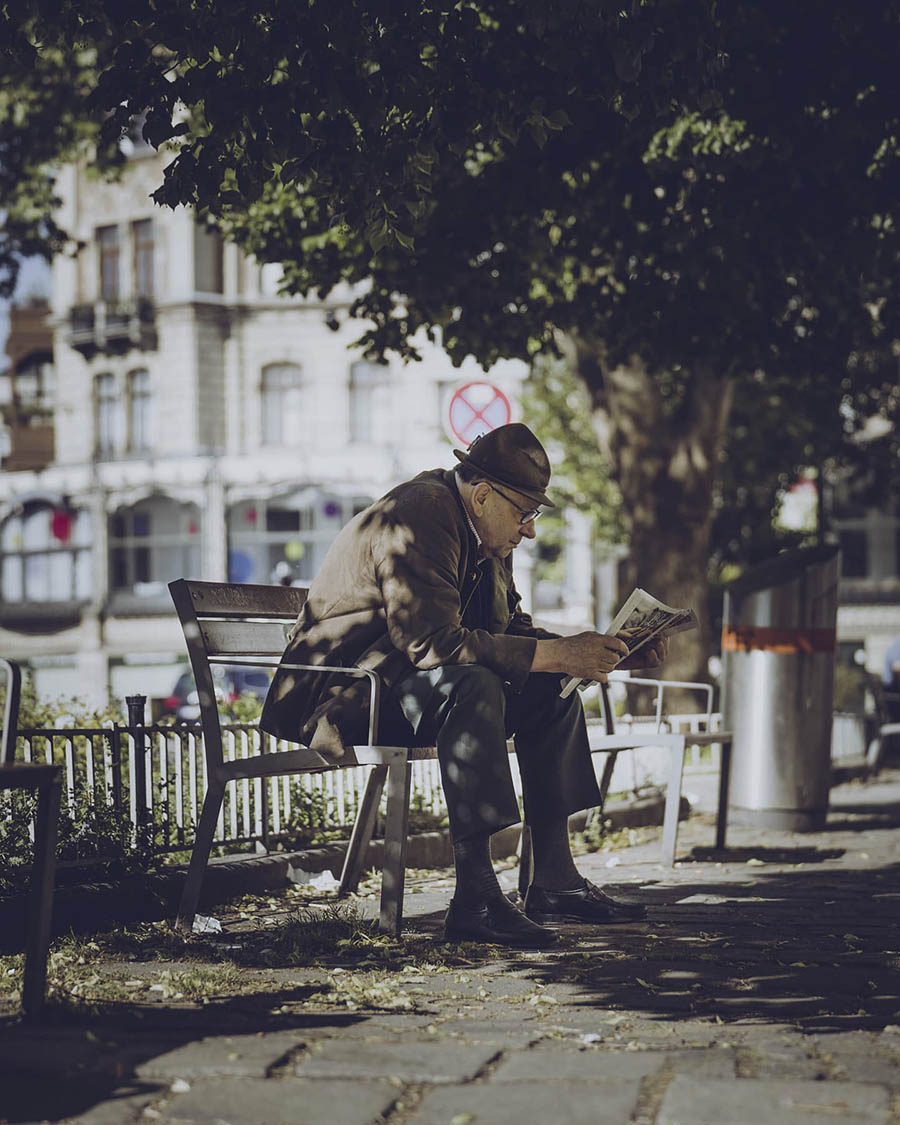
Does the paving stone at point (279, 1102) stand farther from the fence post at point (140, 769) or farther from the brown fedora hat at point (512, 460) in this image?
the fence post at point (140, 769)

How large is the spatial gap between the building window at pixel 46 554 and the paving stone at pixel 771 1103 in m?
46.6

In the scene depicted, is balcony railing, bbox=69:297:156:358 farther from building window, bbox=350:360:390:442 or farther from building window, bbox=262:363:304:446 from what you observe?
building window, bbox=350:360:390:442

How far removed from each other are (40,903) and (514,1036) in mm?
1171

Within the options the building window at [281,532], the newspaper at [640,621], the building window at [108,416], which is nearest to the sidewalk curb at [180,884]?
the newspaper at [640,621]

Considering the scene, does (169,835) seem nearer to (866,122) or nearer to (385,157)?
(385,157)

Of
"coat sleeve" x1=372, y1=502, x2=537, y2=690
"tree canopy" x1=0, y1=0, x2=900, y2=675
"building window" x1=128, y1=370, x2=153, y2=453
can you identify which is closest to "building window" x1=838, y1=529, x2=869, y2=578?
"building window" x1=128, y1=370, x2=153, y2=453

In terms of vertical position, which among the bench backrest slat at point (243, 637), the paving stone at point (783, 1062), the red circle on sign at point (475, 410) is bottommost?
the paving stone at point (783, 1062)

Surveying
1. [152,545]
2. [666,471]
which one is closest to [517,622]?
[666,471]

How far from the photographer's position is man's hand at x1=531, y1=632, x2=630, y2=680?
5.21 meters

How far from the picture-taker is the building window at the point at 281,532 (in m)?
46.4

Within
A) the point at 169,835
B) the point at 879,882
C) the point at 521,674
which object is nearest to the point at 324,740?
the point at 521,674

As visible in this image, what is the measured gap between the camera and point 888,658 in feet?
64.4

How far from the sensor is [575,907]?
5535 millimetres

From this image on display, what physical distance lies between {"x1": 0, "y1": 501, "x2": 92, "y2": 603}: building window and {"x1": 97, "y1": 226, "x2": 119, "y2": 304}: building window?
21.8 feet
